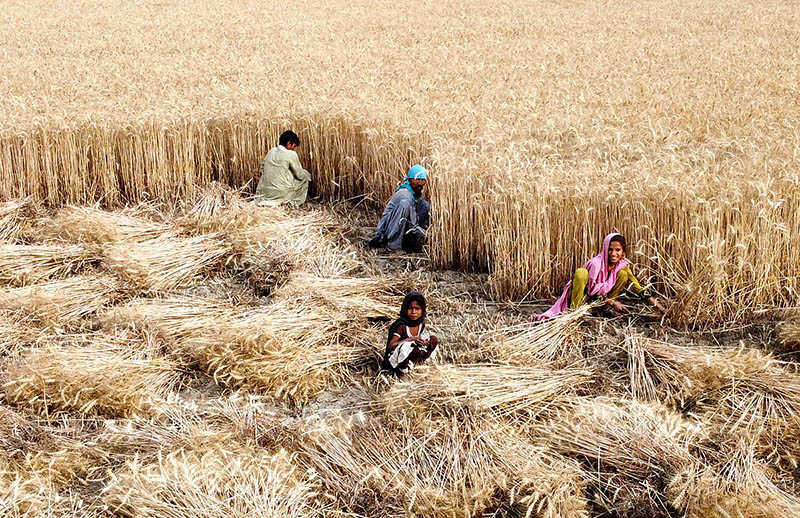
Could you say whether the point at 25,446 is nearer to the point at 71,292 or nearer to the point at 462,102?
the point at 71,292

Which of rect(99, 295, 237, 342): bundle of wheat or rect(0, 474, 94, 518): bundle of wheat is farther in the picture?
rect(99, 295, 237, 342): bundle of wheat

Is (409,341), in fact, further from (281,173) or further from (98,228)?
(281,173)

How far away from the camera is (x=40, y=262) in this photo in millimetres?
5664

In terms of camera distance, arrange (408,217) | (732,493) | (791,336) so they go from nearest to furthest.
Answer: (732,493)
(791,336)
(408,217)

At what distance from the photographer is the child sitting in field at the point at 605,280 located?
4789mm

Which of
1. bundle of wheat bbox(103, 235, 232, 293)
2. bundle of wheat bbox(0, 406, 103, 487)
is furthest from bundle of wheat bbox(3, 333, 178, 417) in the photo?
bundle of wheat bbox(103, 235, 232, 293)

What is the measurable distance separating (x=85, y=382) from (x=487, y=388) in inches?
73.1

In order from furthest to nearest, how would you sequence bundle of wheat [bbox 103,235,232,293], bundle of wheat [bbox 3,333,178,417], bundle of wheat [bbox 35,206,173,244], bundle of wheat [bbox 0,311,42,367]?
bundle of wheat [bbox 35,206,173,244] → bundle of wheat [bbox 103,235,232,293] → bundle of wheat [bbox 0,311,42,367] → bundle of wheat [bbox 3,333,178,417]

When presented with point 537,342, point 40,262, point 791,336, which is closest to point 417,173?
point 537,342

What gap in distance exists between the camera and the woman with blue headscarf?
6164 millimetres

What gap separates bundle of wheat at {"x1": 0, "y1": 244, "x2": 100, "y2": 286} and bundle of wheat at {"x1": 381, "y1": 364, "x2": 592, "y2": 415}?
2.76 metres

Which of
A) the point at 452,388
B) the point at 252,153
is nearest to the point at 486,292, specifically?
the point at 452,388

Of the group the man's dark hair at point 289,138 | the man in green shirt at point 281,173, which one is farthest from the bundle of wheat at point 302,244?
the man's dark hair at point 289,138

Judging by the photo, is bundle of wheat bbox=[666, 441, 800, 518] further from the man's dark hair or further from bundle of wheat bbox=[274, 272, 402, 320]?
the man's dark hair
